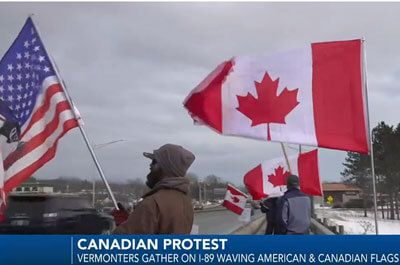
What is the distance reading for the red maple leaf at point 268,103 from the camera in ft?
18.3

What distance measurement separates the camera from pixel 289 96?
221 inches

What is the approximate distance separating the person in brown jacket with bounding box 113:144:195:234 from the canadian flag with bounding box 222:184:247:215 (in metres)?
11.1

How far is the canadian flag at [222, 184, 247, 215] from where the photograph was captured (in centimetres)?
1434

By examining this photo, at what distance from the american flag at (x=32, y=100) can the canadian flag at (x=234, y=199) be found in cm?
931

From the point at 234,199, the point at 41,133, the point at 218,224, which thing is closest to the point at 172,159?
the point at 41,133

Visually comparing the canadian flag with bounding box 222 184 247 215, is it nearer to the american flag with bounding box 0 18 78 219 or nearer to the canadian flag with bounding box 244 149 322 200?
the canadian flag with bounding box 244 149 322 200

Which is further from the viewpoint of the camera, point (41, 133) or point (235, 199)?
point (235, 199)

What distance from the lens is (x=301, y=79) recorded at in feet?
18.6

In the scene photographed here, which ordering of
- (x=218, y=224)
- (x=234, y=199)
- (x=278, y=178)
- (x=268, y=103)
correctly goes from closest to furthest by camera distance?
1. (x=268, y=103)
2. (x=278, y=178)
3. (x=234, y=199)
4. (x=218, y=224)

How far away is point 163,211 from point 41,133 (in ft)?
8.95

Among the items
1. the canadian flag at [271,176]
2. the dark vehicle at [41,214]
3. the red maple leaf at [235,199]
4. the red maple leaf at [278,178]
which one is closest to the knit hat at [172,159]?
the canadian flag at [271,176]

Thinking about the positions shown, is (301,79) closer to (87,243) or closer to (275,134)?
(275,134)

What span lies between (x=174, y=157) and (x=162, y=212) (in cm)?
33

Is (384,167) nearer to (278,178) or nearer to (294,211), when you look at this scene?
(278,178)
